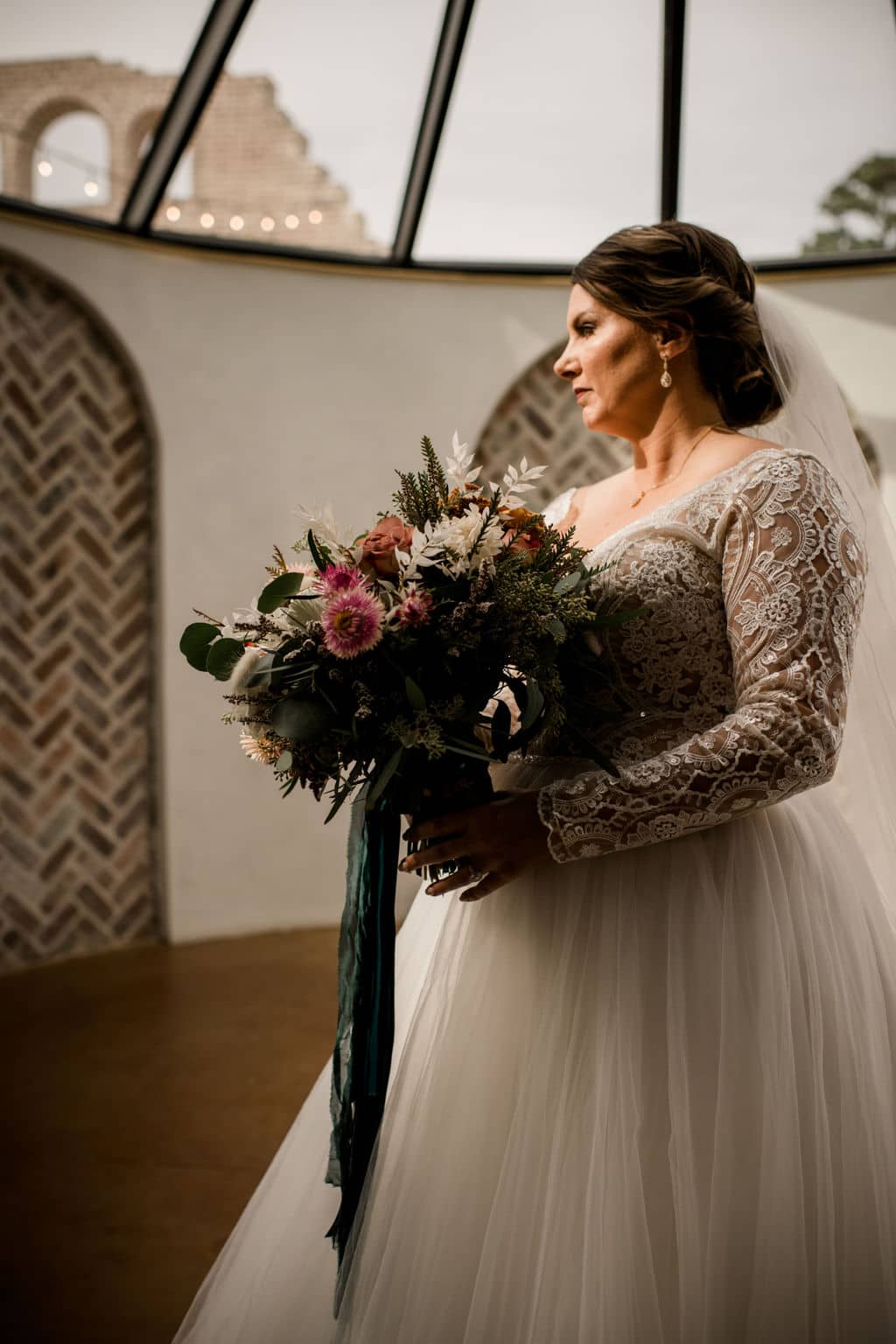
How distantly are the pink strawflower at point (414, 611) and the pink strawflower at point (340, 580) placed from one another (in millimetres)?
72

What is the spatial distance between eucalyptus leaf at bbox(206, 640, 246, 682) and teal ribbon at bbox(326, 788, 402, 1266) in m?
0.30

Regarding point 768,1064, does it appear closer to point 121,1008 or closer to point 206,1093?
point 206,1093

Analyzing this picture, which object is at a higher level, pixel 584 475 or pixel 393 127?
pixel 393 127

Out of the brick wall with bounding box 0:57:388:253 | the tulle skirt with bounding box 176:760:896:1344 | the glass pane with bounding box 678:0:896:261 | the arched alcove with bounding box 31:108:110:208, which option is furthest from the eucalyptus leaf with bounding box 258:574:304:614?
the glass pane with bounding box 678:0:896:261

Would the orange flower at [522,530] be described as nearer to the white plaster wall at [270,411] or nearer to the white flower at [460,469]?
the white flower at [460,469]

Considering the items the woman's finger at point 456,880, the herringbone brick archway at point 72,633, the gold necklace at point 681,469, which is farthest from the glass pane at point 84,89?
the woman's finger at point 456,880

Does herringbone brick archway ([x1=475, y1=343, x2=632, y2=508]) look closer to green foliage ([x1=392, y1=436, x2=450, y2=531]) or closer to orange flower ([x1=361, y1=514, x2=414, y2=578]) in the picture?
green foliage ([x1=392, y1=436, x2=450, y2=531])

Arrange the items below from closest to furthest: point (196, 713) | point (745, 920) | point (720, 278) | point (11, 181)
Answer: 1. point (745, 920)
2. point (720, 278)
3. point (11, 181)
4. point (196, 713)

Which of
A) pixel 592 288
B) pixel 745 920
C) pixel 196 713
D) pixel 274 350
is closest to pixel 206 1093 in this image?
pixel 196 713

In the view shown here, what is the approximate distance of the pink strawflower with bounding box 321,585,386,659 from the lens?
153 centimetres

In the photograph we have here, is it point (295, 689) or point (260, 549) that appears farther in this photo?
point (260, 549)

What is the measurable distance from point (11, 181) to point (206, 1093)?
4.17 meters

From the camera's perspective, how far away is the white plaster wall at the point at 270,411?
5.66 meters

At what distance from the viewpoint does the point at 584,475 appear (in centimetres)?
646
